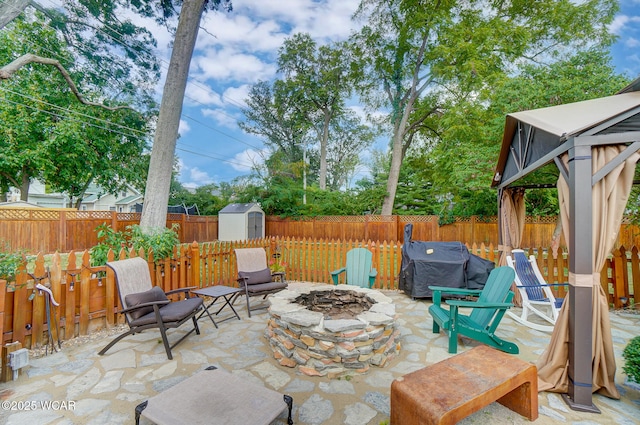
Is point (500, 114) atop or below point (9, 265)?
atop

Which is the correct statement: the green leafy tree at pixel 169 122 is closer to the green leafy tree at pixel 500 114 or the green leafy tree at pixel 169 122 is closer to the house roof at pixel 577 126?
the house roof at pixel 577 126

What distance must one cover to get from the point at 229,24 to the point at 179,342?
876 cm

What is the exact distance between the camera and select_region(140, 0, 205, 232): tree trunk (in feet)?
16.7

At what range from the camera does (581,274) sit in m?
2.19

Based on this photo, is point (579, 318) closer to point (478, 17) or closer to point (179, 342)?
point (179, 342)

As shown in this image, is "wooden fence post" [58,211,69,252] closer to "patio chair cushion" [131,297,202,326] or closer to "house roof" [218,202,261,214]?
"house roof" [218,202,261,214]

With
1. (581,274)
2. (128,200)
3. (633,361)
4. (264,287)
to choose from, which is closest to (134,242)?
(264,287)

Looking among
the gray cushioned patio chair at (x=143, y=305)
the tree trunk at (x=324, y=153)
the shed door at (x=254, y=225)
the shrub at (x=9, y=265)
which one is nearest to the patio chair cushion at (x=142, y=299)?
the gray cushioned patio chair at (x=143, y=305)

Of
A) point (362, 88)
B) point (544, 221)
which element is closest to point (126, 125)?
point (362, 88)

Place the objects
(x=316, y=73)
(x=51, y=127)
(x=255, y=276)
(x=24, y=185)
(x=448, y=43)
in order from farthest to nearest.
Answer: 1. (x=316, y=73)
2. (x=24, y=185)
3. (x=448, y=43)
4. (x=51, y=127)
5. (x=255, y=276)

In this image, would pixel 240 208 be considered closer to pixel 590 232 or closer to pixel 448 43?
pixel 448 43

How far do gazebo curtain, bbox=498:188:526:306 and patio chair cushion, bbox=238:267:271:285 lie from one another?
13.1 ft

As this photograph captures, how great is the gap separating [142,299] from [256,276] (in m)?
1.75

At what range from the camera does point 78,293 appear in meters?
3.31
